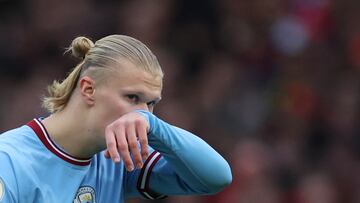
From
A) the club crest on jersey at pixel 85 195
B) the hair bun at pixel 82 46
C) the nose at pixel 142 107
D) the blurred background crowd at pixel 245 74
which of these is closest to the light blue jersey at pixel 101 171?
the club crest on jersey at pixel 85 195

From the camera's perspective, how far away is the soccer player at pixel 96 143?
149 inches

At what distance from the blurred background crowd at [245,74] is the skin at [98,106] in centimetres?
363

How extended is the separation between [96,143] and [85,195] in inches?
8.1

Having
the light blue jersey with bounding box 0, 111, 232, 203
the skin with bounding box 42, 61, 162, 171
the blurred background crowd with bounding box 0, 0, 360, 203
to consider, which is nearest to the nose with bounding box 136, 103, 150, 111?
the skin with bounding box 42, 61, 162, 171

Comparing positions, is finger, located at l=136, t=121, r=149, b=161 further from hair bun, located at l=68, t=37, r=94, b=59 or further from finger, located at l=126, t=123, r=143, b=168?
hair bun, located at l=68, t=37, r=94, b=59

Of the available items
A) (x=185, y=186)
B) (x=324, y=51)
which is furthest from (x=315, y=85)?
(x=185, y=186)

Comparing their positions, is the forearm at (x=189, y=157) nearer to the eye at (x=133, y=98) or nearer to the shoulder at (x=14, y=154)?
the eye at (x=133, y=98)

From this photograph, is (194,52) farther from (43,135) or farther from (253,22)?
(43,135)

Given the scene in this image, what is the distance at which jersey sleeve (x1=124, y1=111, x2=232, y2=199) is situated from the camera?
3.72 metres

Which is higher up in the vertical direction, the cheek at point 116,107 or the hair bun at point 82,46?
the hair bun at point 82,46

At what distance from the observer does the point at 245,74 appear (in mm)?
8695

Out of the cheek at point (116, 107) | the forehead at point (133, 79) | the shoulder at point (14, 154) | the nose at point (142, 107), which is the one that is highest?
the forehead at point (133, 79)

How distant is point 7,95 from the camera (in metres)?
8.62

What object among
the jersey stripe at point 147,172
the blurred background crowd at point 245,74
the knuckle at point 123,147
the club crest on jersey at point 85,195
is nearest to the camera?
the knuckle at point 123,147
